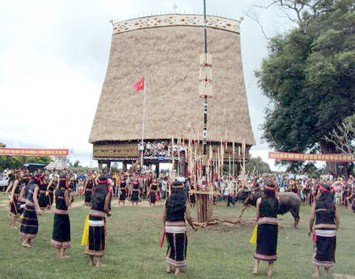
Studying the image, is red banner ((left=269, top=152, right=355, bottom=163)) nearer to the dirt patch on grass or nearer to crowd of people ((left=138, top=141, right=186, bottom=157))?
crowd of people ((left=138, top=141, right=186, bottom=157))

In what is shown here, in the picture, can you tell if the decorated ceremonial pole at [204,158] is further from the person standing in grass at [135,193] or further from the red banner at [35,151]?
the red banner at [35,151]

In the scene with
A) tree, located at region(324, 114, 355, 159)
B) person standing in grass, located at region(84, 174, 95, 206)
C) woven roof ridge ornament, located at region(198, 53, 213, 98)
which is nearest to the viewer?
woven roof ridge ornament, located at region(198, 53, 213, 98)

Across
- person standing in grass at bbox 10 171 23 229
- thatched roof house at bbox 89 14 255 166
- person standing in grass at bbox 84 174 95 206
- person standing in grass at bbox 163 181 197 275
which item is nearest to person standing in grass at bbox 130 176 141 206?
person standing in grass at bbox 84 174 95 206

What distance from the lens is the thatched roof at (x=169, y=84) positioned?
110 ft

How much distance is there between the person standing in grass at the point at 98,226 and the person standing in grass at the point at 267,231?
8.59ft

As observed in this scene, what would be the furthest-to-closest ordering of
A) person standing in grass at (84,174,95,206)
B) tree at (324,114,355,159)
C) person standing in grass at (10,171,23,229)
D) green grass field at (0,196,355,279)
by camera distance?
1. tree at (324,114,355,159)
2. person standing in grass at (84,174,95,206)
3. person standing in grass at (10,171,23,229)
4. green grass field at (0,196,355,279)

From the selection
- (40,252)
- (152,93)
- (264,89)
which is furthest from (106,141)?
(40,252)

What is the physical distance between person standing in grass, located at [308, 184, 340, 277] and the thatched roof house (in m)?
24.4

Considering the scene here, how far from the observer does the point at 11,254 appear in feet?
30.0

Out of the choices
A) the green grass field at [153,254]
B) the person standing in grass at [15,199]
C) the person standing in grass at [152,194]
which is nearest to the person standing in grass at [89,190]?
the person standing in grass at [152,194]

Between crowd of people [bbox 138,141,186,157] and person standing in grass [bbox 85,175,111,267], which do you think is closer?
person standing in grass [bbox 85,175,111,267]

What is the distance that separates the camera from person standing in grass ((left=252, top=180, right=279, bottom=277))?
26.4 ft

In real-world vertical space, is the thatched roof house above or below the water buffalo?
above

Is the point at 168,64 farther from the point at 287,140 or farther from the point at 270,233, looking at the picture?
the point at 270,233
